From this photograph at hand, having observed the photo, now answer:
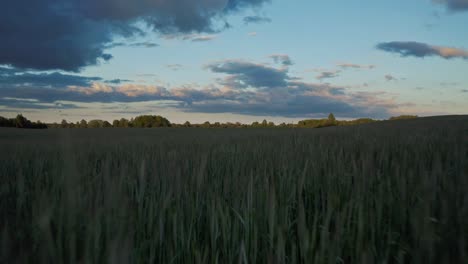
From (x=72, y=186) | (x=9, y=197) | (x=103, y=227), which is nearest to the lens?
(x=72, y=186)

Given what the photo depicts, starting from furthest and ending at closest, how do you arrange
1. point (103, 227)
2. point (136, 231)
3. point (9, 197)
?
point (9, 197) < point (136, 231) < point (103, 227)

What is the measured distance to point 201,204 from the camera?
146 cm

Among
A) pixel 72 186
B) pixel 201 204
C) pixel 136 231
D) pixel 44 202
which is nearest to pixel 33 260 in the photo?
pixel 44 202

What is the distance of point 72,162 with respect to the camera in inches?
27.5

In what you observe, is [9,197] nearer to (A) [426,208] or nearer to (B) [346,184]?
(B) [346,184]

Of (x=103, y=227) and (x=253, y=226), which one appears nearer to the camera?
(x=103, y=227)

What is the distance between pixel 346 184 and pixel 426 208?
1028 mm

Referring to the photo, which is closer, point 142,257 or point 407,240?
point 142,257

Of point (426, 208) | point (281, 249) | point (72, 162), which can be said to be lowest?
point (281, 249)

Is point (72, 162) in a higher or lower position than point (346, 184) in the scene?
higher

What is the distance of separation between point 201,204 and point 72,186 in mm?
829

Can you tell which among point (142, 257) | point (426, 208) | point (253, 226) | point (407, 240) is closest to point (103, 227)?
point (142, 257)

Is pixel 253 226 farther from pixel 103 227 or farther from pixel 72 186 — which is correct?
pixel 72 186

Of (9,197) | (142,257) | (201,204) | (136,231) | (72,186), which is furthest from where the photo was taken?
(9,197)
